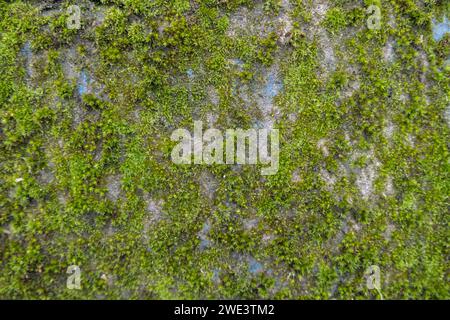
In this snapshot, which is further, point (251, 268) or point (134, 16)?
point (134, 16)

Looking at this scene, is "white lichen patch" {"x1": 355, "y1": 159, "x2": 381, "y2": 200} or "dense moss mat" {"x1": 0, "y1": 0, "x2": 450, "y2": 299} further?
"white lichen patch" {"x1": 355, "y1": 159, "x2": 381, "y2": 200}

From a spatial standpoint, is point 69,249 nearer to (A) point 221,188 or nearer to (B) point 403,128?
(A) point 221,188

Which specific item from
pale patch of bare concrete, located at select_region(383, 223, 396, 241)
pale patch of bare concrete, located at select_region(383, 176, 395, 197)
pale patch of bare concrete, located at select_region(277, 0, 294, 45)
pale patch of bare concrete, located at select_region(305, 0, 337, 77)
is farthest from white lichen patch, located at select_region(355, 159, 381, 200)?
pale patch of bare concrete, located at select_region(277, 0, 294, 45)

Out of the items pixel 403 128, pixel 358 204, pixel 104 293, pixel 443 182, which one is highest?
pixel 403 128

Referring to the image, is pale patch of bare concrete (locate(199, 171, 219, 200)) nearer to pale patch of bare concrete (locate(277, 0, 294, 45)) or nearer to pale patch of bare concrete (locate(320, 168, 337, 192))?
pale patch of bare concrete (locate(320, 168, 337, 192))

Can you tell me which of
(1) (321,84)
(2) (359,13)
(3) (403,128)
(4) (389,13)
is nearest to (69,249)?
(1) (321,84)

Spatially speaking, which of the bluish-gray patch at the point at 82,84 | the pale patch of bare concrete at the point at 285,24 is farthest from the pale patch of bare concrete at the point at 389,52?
the bluish-gray patch at the point at 82,84
